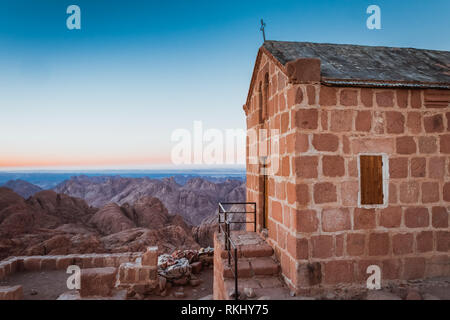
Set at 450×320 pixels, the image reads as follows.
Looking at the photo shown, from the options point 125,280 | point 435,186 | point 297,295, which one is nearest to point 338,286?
point 297,295

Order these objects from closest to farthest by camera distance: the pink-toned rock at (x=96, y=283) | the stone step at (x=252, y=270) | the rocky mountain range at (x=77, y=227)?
1. the stone step at (x=252, y=270)
2. the pink-toned rock at (x=96, y=283)
3. the rocky mountain range at (x=77, y=227)

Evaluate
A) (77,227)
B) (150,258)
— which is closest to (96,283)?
(150,258)

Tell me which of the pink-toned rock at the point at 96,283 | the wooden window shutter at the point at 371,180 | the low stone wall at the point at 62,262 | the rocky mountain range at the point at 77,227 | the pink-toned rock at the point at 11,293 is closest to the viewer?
the wooden window shutter at the point at 371,180

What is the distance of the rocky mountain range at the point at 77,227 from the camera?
2097 cm

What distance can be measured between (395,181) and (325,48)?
3.79 meters

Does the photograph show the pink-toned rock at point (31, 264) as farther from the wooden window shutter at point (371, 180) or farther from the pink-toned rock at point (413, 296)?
the pink-toned rock at point (413, 296)

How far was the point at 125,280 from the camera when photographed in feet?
33.4

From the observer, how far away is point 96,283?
8.16 meters

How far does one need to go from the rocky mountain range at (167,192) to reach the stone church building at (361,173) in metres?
51.9

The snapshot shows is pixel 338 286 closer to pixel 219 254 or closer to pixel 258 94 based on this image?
pixel 219 254

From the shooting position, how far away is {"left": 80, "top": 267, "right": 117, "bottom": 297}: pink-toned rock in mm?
8070

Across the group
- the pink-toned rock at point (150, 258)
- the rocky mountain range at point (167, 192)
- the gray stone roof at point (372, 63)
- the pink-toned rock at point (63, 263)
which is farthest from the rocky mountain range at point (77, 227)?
the rocky mountain range at point (167, 192)

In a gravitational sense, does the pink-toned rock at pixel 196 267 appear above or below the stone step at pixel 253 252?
below

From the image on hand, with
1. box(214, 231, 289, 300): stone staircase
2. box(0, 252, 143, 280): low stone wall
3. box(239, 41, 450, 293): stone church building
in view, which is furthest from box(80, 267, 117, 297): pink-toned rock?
box(239, 41, 450, 293): stone church building
